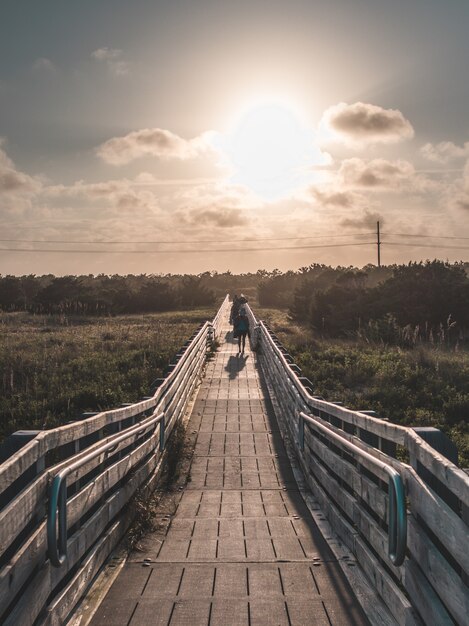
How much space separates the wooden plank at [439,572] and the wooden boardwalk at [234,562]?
1.04 metres

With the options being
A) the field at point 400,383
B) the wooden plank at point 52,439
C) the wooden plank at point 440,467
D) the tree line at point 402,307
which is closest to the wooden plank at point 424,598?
the wooden plank at point 440,467

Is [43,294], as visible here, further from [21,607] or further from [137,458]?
[21,607]

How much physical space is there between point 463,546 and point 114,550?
403cm

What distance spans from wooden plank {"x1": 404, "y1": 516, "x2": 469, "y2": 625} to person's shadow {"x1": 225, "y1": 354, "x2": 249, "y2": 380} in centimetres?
1576

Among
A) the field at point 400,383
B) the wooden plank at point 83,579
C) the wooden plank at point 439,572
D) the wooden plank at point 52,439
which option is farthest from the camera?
the field at point 400,383

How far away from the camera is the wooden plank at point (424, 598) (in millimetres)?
3655

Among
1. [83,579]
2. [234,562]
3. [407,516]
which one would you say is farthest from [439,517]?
[83,579]

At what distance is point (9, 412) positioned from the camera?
1556 cm

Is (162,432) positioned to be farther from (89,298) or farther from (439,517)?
(89,298)

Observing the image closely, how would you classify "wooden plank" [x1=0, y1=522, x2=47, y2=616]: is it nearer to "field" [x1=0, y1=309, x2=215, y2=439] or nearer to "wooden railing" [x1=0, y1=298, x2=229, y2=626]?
"wooden railing" [x1=0, y1=298, x2=229, y2=626]

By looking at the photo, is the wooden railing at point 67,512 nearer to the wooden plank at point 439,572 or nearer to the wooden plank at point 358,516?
the wooden plank at point 358,516

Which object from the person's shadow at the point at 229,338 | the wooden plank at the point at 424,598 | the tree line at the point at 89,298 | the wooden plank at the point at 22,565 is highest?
the tree line at the point at 89,298

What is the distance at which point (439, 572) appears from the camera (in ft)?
12.2

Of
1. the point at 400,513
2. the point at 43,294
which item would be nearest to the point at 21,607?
the point at 400,513
